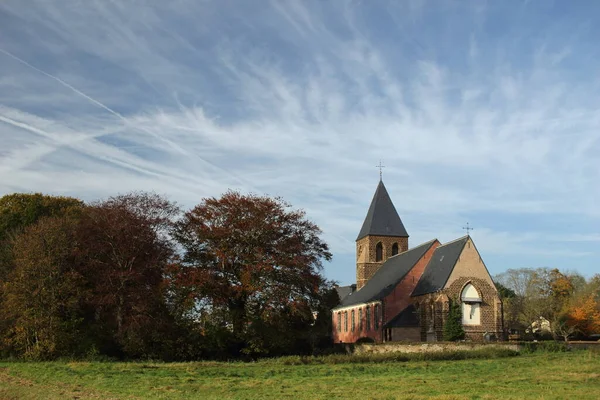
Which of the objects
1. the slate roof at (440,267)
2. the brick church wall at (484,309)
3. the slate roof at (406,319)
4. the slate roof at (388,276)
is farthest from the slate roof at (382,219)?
the brick church wall at (484,309)

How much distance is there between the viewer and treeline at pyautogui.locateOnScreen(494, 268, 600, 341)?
59.1m

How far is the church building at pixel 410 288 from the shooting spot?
45562 mm

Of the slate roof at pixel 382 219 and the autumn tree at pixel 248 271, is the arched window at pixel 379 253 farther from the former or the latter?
the autumn tree at pixel 248 271

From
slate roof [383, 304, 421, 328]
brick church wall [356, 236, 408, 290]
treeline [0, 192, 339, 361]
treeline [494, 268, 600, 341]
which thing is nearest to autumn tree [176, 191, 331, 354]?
treeline [0, 192, 339, 361]

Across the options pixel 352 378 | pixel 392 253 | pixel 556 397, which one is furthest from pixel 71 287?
pixel 392 253

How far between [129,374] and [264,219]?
16592 mm

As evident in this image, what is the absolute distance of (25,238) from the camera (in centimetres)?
3316

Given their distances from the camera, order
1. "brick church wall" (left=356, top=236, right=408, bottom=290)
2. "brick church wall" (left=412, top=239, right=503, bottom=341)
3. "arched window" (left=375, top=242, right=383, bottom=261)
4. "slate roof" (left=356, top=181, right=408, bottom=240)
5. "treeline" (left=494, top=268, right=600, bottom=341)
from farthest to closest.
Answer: "arched window" (left=375, top=242, right=383, bottom=261) → "slate roof" (left=356, top=181, right=408, bottom=240) → "brick church wall" (left=356, top=236, right=408, bottom=290) → "treeline" (left=494, top=268, right=600, bottom=341) → "brick church wall" (left=412, top=239, right=503, bottom=341)

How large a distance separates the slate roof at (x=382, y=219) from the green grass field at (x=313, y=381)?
38919mm

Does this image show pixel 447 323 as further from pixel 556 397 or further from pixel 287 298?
pixel 556 397

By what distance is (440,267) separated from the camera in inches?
1916

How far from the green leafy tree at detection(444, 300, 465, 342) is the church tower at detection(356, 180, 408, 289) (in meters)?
20.7

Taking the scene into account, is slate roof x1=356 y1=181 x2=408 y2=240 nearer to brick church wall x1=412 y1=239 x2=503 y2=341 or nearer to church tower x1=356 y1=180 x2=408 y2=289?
church tower x1=356 y1=180 x2=408 y2=289

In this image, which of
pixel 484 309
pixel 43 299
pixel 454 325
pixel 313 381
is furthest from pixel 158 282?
pixel 484 309
